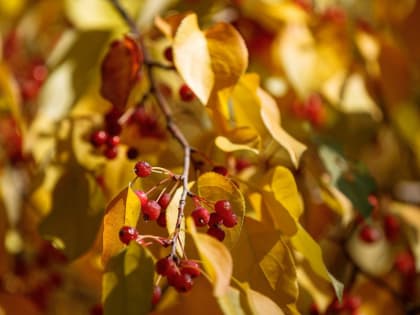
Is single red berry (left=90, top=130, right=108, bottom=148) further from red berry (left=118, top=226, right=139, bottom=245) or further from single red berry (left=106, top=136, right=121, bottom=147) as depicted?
red berry (left=118, top=226, right=139, bottom=245)

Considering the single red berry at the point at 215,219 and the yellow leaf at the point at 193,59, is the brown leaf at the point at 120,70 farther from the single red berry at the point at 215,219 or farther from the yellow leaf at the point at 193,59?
the single red berry at the point at 215,219

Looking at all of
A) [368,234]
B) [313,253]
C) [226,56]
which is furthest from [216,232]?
[368,234]

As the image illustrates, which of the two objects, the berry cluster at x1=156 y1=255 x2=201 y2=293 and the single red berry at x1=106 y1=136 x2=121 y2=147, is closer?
the berry cluster at x1=156 y1=255 x2=201 y2=293

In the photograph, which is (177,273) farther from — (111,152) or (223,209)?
(111,152)

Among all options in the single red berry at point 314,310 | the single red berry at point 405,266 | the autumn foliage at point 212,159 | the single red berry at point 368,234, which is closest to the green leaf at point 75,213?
the autumn foliage at point 212,159

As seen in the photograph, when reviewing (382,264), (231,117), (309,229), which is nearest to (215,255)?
(231,117)

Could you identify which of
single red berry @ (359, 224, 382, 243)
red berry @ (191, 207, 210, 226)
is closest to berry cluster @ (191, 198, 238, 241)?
red berry @ (191, 207, 210, 226)

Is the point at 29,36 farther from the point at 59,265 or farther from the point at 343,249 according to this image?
the point at 343,249
